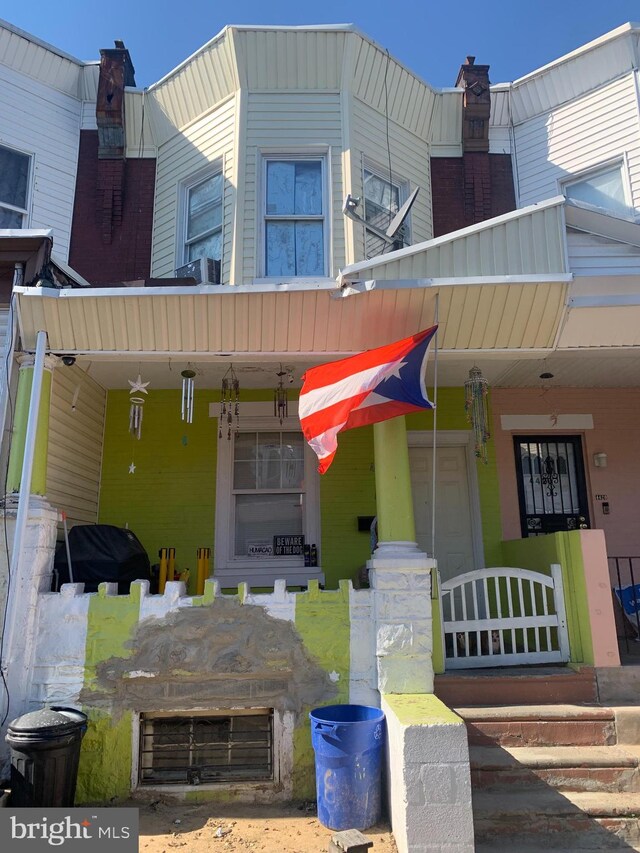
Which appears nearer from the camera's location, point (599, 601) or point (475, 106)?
point (599, 601)

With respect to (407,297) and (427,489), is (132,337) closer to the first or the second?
(407,297)

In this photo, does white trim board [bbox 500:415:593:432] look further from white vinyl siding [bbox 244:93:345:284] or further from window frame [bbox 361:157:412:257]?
white vinyl siding [bbox 244:93:345:284]

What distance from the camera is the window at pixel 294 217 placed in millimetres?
7867

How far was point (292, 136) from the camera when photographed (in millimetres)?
8164

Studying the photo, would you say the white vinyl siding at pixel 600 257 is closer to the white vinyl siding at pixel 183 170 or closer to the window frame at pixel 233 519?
the window frame at pixel 233 519

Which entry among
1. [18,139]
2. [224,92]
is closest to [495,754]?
[224,92]

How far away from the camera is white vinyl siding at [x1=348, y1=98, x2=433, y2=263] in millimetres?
8188

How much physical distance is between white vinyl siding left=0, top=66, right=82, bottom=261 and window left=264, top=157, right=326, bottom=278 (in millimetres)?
2949

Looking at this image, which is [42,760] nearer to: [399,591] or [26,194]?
[399,591]

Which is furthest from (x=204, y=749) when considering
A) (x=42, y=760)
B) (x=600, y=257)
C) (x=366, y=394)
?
(x=600, y=257)

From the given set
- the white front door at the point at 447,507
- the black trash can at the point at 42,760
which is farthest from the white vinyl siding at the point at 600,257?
the black trash can at the point at 42,760

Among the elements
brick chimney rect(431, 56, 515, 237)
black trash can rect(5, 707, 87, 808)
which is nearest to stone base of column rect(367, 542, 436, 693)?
black trash can rect(5, 707, 87, 808)

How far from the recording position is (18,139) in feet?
28.7

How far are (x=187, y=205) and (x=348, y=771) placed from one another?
7.18 meters
